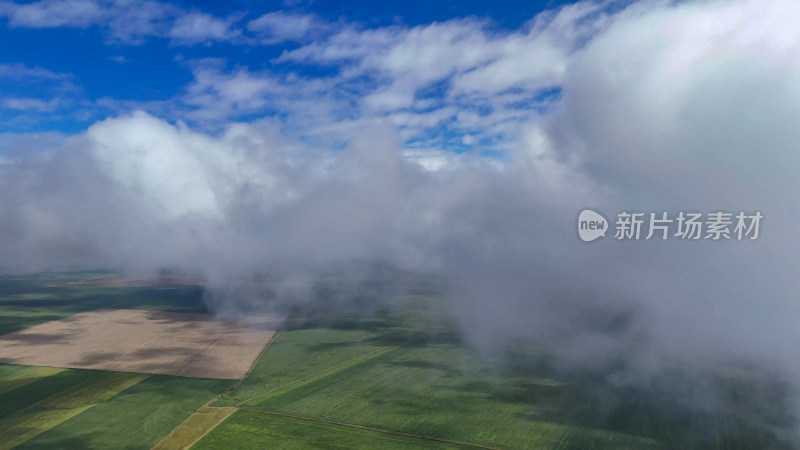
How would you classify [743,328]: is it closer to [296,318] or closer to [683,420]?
[683,420]

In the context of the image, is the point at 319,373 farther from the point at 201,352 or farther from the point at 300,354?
the point at 201,352

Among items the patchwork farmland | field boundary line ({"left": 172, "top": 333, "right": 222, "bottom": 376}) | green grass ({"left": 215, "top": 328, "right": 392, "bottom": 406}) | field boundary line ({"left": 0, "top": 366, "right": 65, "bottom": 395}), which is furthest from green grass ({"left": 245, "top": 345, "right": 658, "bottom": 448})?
field boundary line ({"left": 0, "top": 366, "right": 65, "bottom": 395})

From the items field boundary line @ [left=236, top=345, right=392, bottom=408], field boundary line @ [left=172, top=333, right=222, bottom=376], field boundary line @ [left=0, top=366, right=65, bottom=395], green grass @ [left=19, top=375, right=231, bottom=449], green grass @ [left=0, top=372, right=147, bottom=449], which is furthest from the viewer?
field boundary line @ [left=172, top=333, right=222, bottom=376]

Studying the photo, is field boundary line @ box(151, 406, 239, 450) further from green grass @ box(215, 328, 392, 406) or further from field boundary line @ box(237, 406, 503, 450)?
green grass @ box(215, 328, 392, 406)

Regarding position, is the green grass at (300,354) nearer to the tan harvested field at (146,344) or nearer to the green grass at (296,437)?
the tan harvested field at (146,344)

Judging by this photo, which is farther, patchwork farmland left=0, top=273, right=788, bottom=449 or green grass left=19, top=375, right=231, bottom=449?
patchwork farmland left=0, top=273, right=788, bottom=449

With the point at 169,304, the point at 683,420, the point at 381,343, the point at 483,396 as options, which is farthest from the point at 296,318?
the point at 683,420
